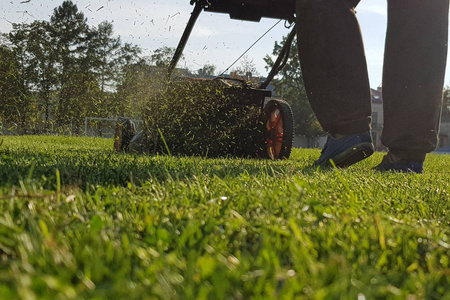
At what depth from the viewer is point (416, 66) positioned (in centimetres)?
307

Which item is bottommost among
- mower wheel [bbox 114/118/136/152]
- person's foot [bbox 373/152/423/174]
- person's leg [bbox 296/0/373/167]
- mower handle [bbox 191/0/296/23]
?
mower wheel [bbox 114/118/136/152]

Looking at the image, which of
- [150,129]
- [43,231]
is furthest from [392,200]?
[150,129]

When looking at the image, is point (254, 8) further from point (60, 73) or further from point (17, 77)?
point (60, 73)

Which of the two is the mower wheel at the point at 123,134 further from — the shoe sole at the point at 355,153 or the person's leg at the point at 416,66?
the person's leg at the point at 416,66

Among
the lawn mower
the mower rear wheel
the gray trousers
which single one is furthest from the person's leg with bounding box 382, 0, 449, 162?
the mower rear wheel

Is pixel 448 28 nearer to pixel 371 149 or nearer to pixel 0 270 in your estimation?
pixel 371 149

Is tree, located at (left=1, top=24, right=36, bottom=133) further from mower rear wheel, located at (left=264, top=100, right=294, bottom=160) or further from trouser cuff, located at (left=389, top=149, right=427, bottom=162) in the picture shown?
trouser cuff, located at (left=389, top=149, right=427, bottom=162)

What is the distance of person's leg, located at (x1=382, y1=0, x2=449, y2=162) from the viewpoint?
10.0 feet

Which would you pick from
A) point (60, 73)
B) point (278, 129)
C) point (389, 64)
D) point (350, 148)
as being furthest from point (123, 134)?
point (60, 73)

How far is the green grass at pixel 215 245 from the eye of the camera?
74 centimetres

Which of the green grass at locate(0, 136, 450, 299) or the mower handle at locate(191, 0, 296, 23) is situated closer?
the green grass at locate(0, 136, 450, 299)

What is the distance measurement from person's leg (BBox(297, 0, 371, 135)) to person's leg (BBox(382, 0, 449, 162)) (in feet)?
0.71

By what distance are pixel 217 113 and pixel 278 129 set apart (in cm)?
72

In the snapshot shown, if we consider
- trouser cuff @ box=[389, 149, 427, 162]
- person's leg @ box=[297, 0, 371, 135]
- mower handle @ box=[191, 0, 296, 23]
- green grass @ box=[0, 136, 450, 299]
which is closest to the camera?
green grass @ box=[0, 136, 450, 299]
